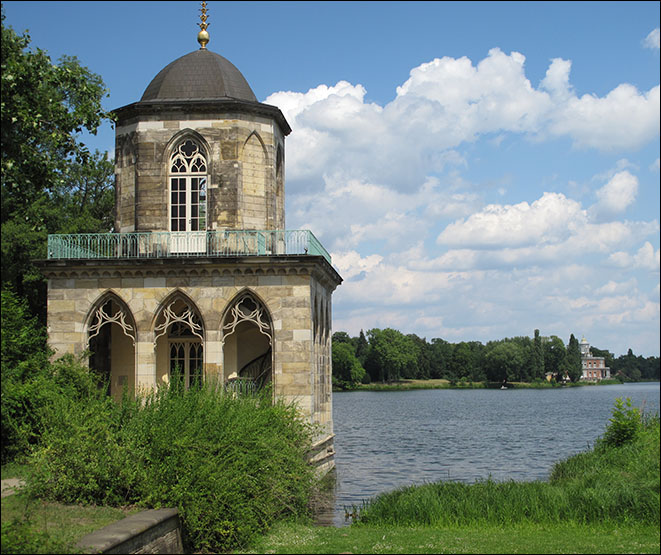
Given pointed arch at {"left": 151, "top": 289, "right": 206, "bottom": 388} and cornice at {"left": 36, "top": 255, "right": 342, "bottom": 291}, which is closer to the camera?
cornice at {"left": 36, "top": 255, "right": 342, "bottom": 291}

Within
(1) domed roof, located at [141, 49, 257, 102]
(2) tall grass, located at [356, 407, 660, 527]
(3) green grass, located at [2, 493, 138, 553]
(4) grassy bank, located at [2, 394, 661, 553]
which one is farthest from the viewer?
(1) domed roof, located at [141, 49, 257, 102]

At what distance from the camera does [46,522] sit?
12914 mm

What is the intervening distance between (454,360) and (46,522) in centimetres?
15711

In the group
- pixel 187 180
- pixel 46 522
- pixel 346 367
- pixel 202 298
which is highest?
pixel 187 180

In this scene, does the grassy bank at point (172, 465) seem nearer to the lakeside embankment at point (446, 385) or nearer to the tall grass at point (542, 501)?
the tall grass at point (542, 501)

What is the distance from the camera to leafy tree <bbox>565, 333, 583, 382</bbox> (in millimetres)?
156750

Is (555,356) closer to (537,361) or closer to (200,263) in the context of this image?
(537,361)

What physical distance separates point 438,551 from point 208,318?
1240 centimetres

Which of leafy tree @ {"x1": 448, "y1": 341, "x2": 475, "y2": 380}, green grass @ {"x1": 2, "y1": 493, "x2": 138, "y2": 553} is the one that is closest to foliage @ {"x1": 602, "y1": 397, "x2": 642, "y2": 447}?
green grass @ {"x1": 2, "y1": 493, "x2": 138, "y2": 553}

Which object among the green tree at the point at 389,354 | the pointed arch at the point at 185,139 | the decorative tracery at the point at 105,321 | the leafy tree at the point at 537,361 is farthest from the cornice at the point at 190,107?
the leafy tree at the point at 537,361

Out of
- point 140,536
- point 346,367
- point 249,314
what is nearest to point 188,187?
point 249,314

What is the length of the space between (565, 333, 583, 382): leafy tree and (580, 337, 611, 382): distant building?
900 centimetres

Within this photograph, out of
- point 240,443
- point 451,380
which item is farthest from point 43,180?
point 451,380

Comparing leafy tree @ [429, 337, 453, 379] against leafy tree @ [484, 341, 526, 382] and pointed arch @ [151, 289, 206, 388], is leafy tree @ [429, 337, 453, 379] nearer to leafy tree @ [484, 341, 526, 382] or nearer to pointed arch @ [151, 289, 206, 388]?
leafy tree @ [484, 341, 526, 382]
